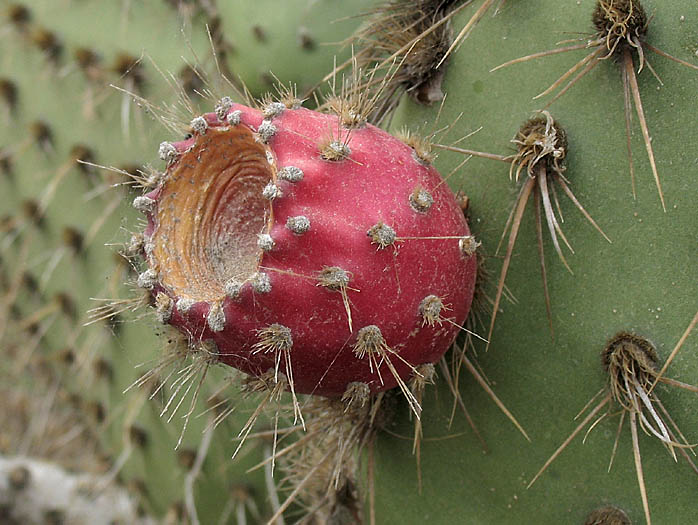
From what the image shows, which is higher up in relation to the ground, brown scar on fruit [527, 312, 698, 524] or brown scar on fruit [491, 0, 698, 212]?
brown scar on fruit [491, 0, 698, 212]

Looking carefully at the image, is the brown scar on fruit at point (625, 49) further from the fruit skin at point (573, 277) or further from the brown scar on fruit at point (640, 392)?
the brown scar on fruit at point (640, 392)

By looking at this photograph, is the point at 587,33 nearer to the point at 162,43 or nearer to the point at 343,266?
the point at 343,266

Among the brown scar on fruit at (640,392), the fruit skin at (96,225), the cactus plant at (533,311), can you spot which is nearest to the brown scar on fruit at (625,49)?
the cactus plant at (533,311)

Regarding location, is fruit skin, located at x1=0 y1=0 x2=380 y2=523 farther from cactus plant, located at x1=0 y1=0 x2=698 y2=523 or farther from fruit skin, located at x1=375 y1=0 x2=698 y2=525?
fruit skin, located at x1=375 y1=0 x2=698 y2=525

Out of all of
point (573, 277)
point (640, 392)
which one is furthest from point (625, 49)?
point (640, 392)

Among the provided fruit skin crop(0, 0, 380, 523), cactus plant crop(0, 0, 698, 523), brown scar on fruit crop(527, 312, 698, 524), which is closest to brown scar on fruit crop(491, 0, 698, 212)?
cactus plant crop(0, 0, 698, 523)

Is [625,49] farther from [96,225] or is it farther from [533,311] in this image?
[96,225]
